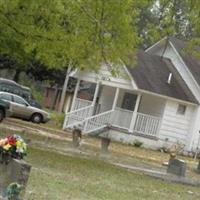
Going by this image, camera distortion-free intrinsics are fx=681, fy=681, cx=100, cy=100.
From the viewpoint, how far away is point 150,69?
40.0 m

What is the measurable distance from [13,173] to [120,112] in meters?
28.3

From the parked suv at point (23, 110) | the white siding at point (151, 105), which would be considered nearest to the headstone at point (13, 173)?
the parked suv at point (23, 110)

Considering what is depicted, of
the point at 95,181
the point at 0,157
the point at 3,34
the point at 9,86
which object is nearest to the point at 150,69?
the point at 9,86

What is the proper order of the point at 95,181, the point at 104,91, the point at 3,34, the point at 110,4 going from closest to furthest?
the point at 95,181, the point at 110,4, the point at 3,34, the point at 104,91

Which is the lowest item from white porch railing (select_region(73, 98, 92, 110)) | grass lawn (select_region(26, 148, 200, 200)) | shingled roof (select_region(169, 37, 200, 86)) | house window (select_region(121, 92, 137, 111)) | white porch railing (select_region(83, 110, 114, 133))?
grass lawn (select_region(26, 148, 200, 200))

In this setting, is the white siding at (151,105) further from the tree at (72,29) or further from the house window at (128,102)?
the tree at (72,29)

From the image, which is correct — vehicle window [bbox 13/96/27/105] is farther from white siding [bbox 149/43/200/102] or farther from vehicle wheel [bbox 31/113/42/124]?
white siding [bbox 149/43/200/102]

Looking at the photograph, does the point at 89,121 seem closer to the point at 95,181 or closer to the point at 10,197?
the point at 95,181

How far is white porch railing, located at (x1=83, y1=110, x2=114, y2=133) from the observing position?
125 feet

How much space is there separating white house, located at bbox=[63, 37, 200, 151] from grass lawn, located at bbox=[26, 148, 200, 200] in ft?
50.2

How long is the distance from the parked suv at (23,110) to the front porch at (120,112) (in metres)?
2.57

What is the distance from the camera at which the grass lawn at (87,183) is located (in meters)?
13.3

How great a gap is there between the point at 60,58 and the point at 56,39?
105 centimetres

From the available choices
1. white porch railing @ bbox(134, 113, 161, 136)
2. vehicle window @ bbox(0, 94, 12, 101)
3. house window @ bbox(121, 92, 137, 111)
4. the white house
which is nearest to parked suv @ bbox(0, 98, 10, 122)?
vehicle window @ bbox(0, 94, 12, 101)
